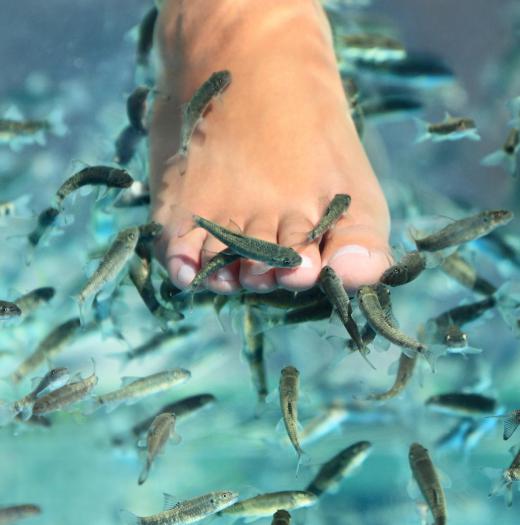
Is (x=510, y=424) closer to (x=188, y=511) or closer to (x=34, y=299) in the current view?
(x=188, y=511)

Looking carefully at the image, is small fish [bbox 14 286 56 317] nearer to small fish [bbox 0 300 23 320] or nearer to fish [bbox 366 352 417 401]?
small fish [bbox 0 300 23 320]

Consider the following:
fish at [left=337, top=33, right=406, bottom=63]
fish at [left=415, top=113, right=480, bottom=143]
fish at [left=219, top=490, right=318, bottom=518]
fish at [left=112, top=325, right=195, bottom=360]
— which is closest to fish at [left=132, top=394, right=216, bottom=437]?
fish at [left=112, top=325, right=195, bottom=360]

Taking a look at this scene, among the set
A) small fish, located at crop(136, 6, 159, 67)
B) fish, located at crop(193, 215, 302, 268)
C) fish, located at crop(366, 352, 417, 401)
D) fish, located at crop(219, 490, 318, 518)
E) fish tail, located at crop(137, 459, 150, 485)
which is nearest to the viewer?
fish, located at crop(193, 215, 302, 268)

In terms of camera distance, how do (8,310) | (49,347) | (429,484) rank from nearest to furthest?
(429,484) → (8,310) → (49,347)

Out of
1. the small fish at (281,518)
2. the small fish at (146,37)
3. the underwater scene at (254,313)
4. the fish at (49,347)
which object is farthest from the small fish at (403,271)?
the small fish at (146,37)

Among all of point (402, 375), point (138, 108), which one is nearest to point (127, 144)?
point (138, 108)

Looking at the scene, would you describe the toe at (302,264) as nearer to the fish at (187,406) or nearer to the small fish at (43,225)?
the fish at (187,406)
